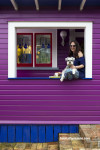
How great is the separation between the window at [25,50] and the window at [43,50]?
19 centimetres

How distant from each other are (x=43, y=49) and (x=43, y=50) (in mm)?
31

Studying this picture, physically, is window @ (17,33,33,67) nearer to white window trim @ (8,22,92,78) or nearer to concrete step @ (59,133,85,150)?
white window trim @ (8,22,92,78)

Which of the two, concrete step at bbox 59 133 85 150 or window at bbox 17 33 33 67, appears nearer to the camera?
concrete step at bbox 59 133 85 150

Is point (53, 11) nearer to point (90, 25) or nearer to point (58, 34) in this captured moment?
point (90, 25)

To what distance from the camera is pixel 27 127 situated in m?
4.45

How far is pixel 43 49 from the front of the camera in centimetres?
624

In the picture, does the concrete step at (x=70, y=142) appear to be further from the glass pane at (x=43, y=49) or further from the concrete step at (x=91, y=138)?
the glass pane at (x=43, y=49)

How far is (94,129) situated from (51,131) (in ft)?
3.17

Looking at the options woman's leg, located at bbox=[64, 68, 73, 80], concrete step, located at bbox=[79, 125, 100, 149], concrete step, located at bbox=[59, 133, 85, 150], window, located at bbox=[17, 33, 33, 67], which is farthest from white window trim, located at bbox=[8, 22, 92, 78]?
window, located at bbox=[17, 33, 33, 67]

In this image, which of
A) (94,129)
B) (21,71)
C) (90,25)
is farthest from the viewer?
(21,71)

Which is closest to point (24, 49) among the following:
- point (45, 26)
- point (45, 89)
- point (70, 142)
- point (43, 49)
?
point (43, 49)

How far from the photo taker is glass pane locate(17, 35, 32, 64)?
20.4 feet

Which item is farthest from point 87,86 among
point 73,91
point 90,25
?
point 90,25

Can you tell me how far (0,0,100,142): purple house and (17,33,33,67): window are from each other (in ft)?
5.80
